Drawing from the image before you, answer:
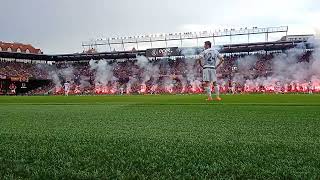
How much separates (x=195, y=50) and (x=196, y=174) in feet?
189

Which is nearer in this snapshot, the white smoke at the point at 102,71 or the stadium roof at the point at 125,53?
the stadium roof at the point at 125,53

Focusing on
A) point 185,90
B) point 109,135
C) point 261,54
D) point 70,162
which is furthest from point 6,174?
point 261,54

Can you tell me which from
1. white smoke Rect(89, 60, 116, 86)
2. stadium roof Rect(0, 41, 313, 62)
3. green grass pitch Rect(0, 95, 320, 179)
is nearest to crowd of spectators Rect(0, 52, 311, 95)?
white smoke Rect(89, 60, 116, 86)

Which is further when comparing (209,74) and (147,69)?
(147,69)

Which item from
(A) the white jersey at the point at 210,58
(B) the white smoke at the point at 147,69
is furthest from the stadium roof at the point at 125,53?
(A) the white jersey at the point at 210,58

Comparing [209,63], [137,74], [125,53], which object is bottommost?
[209,63]

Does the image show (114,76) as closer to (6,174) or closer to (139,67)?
(139,67)

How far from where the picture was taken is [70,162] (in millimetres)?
2982

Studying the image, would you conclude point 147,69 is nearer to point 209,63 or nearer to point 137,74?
point 137,74

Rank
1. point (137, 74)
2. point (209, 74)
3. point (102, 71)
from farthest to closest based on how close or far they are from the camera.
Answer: point (102, 71)
point (137, 74)
point (209, 74)

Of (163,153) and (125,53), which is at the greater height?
(125,53)

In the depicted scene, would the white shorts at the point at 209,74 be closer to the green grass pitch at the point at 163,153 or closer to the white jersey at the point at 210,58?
the white jersey at the point at 210,58

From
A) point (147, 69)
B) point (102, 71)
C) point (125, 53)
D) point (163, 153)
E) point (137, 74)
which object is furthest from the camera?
point (125, 53)

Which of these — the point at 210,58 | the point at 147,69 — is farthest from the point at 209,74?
the point at 147,69
